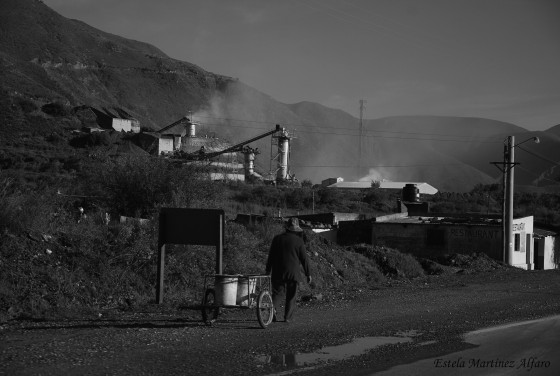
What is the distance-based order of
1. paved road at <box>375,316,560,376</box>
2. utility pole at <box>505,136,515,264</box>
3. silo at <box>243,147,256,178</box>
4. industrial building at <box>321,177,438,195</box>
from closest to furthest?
paved road at <box>375,316,560,376</box> < utility pole at <box>505,136,515,264</box> < silo at <box>243,147,256,178</box> < industrial building at <box>321,177,438,195</box>

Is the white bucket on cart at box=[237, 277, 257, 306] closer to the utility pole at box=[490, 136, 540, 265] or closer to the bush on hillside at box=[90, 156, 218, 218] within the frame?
the bush on hillside at box=[90, 156, 218, 218]

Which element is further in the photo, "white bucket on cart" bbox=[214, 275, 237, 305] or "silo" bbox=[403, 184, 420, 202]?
"silo" bbox=[403, 184, 420, 202]

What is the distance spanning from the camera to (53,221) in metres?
16.5

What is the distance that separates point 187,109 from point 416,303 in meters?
151

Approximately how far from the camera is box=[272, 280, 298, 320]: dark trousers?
12.9 meters

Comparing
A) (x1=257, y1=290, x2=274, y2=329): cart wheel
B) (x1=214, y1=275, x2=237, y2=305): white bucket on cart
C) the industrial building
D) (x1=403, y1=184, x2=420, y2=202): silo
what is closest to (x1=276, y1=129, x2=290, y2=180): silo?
the industrial building

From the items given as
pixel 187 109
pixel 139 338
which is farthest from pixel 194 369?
pixel 187 109

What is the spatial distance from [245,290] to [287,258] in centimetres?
92

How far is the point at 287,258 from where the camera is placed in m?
13.0

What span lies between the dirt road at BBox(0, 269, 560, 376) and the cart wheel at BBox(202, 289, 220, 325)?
0.15 meters

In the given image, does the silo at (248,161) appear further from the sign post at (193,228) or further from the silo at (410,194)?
the sign post at (193,228)

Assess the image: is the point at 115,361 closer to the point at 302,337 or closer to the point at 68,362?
the point at 68,362

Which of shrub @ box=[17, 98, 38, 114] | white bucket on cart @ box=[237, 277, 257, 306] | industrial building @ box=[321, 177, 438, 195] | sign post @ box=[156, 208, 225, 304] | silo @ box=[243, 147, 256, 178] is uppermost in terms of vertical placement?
shrub @ box=[17, 98, 38, 114]

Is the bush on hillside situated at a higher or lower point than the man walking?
higher
